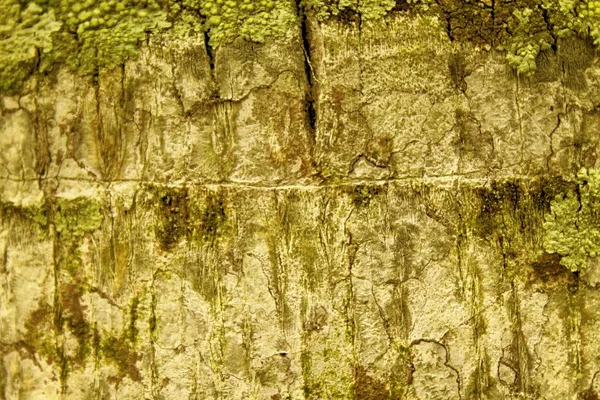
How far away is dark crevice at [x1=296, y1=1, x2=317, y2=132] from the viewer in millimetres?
2061

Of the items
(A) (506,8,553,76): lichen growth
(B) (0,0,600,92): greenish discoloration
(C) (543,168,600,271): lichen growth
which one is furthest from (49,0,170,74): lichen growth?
(C) (543,168,600,271): lichen growth

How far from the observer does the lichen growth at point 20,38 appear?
2.15 metres

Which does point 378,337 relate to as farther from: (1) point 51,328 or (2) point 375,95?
(1) point 51,328

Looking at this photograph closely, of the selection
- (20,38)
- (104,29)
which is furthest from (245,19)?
(20,38)

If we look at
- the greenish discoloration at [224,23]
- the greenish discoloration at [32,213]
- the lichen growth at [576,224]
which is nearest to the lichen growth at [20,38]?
the greenish discoloration at [224,23]

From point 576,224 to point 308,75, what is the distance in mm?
1153

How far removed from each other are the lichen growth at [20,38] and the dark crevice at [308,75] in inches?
37.4

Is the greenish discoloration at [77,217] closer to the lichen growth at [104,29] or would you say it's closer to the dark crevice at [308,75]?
the lichen growth at [104,29]

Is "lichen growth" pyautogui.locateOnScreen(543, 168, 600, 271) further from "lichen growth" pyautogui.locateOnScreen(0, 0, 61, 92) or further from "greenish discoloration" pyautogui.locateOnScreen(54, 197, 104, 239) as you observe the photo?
"lichen growth" pyautogui.locateOnScreen(0, 0, 61, 92)

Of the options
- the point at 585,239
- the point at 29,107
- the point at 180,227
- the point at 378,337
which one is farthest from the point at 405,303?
the point at 29,107

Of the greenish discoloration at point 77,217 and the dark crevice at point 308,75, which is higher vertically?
the dark crevice at point 308,75

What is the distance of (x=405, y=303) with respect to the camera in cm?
206

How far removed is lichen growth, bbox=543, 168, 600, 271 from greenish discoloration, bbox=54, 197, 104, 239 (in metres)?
1.70

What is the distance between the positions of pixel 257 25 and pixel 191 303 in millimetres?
1064
